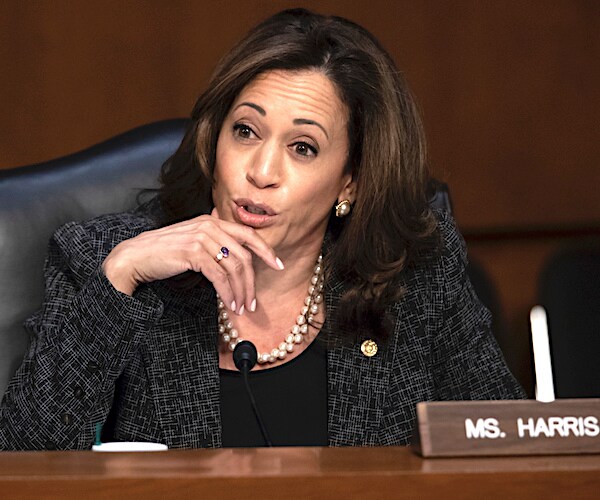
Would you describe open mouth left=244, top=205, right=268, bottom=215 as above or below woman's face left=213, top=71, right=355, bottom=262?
below

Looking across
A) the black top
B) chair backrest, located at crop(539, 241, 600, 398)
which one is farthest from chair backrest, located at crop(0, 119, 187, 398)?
chair backrest, located at crop(539, 241, 600, 398)

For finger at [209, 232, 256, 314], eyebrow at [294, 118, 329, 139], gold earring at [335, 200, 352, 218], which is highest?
eyebrow at [294, 118, 329, 139]

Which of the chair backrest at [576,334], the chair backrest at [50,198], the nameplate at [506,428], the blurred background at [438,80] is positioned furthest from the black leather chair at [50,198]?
the nameplate at [506,428]

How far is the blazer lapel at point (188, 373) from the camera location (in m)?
1.54

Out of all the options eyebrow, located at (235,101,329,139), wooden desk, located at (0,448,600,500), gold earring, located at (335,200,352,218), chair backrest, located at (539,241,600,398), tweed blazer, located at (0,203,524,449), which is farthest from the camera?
chair backrest, located at (539,241,600,398)

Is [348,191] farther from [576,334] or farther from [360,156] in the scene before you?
[576,334]

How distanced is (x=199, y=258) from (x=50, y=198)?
35 cm

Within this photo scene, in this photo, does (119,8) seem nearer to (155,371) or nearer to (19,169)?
(19,169)

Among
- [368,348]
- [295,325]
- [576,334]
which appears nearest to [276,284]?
[295,325]

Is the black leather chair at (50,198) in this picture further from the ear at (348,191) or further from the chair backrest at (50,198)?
the ear at (348,191)

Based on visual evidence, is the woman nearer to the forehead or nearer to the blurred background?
the forehead

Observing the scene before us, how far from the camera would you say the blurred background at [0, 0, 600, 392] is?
245cm

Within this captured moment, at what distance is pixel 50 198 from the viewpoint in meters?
1.70

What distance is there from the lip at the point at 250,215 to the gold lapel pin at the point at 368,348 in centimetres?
25
